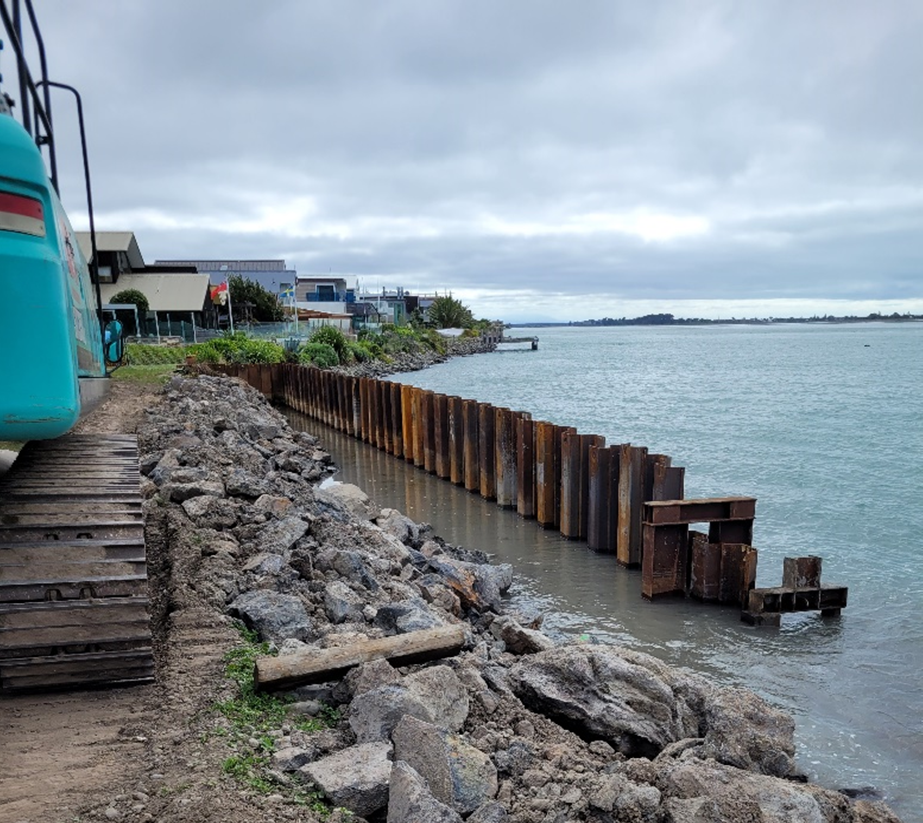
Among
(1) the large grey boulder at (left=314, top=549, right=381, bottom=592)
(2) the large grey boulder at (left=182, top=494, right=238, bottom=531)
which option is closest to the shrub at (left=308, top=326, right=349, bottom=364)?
(2) the large grey boulder at (left=182, top=494, right=238, bottom=531)

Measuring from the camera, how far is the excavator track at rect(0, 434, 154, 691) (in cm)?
436

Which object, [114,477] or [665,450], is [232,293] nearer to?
[665,450]

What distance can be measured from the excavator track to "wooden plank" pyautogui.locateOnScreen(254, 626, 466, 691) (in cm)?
80

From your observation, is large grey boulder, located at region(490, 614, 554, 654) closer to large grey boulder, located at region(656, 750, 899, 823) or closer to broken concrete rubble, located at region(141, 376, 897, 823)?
broken concrete rubble, located at region(141, 376, 897, 823)

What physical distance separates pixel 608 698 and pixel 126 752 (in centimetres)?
294

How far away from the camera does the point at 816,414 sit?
35562mm

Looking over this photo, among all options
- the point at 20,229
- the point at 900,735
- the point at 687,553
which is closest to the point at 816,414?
the point at 687,553

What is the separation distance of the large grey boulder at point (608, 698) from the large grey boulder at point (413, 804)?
177 centimetres

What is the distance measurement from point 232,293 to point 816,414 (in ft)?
150

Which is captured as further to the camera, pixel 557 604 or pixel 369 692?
pixel 557 604

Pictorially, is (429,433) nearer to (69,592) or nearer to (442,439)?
(442,439)

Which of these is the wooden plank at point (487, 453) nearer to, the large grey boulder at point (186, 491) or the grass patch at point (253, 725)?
the large grey boulder at point (186, 491)

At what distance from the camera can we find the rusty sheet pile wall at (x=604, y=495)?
9656 millimetres

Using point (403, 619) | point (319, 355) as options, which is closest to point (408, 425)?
point (403, 619)
